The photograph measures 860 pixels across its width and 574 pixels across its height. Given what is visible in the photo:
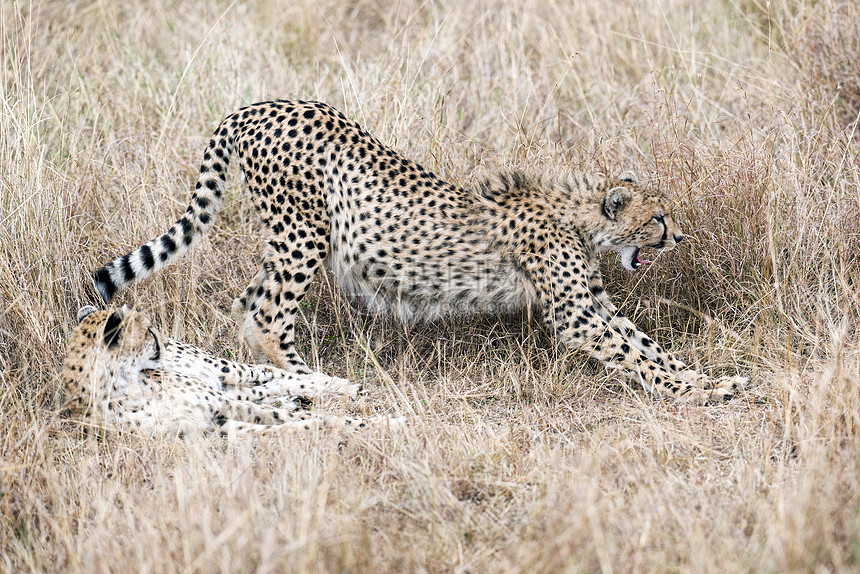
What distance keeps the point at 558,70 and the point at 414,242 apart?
2.24 m

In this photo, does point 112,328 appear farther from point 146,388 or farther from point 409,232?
point 409,232

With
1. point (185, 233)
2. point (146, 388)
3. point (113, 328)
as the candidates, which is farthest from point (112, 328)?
point (185, 233)

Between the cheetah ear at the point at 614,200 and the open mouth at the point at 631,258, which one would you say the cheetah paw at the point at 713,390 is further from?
the cheetah ear at the point at 614,200

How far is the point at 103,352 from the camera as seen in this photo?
335 cm

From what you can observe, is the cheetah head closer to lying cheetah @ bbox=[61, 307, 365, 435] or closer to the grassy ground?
the grassy ground

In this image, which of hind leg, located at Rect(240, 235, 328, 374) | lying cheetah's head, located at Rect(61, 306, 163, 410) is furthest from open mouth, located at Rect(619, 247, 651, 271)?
lying cheetah's head, located at Rect(61, 306, 163, 410)

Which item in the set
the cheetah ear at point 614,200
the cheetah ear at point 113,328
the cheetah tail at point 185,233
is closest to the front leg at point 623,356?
the cheetah ear at point 614,200

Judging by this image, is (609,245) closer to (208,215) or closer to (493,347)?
(493,347)

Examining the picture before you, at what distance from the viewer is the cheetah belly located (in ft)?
13.1

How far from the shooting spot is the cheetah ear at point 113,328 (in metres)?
3.38

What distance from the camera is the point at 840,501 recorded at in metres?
2.54

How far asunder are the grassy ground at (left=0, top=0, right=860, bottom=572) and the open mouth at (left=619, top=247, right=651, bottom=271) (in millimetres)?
178

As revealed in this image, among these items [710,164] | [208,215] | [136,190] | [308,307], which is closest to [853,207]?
[710,164]

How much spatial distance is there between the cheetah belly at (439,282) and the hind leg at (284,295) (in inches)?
5.7
